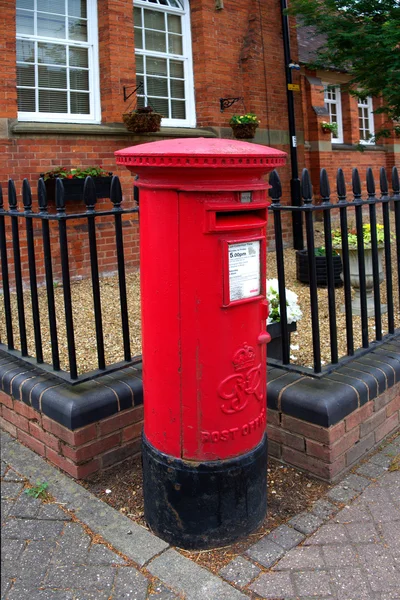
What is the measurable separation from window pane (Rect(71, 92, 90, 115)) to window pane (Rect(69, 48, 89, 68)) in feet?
1.54

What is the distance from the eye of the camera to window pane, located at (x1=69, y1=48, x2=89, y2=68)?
8781mm

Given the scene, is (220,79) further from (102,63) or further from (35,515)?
(35,515)

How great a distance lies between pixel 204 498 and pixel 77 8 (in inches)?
336

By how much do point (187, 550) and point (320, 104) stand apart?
13.2 meters

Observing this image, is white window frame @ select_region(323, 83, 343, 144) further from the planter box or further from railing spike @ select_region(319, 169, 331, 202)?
railing spike @ select_region(319, 169, 331, 202)

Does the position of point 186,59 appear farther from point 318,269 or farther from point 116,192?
point 116,192

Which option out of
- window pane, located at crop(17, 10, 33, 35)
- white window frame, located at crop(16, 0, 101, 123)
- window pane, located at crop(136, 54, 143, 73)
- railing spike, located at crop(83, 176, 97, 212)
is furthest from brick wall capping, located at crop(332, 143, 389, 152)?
railing spike, located at crop(83, 176, 97, 212)

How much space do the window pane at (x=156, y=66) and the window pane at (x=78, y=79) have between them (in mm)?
1302

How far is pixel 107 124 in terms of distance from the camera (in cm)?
884

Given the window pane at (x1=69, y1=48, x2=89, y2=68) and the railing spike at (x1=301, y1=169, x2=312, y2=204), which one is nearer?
the railing spike at (x1=301, y1=169, x2=312, y2=204)

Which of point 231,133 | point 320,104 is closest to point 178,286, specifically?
point 231,133

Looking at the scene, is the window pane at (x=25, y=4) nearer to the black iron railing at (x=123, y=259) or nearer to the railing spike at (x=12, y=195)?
the black iron railing at (x=123, y=259)

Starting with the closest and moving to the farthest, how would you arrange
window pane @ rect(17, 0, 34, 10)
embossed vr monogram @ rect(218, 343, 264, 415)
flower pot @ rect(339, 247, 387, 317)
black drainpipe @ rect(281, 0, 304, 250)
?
1. embossed vr monogram @ rect(218, 343, 264, 415)
2. flower pot @ rect(339, 247, 387, 317)
3. window pane @ rect(17, 0, 34, 10)
4. black drainpipe @ rect(281, 0, 304, 250)

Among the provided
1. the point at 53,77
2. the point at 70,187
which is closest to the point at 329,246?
the point at 70,187
